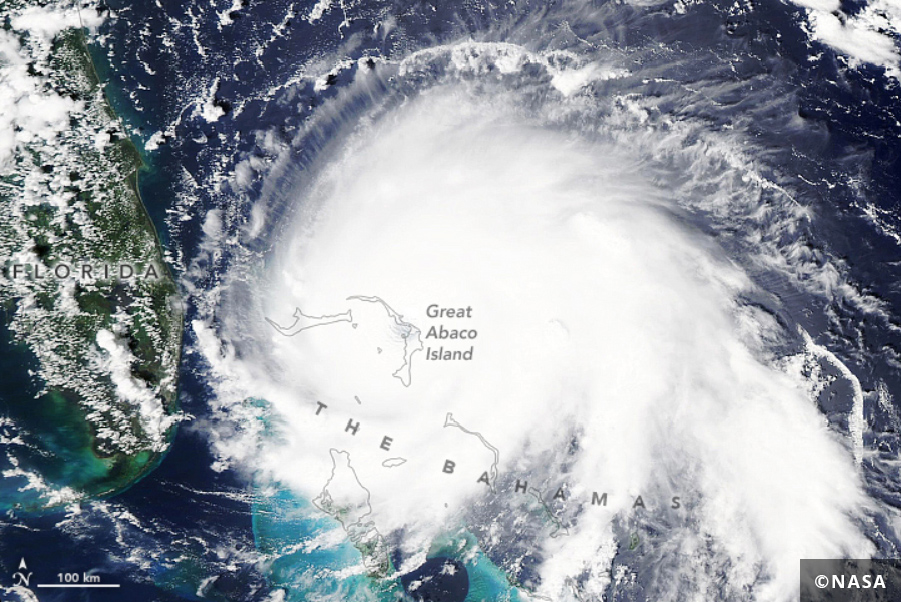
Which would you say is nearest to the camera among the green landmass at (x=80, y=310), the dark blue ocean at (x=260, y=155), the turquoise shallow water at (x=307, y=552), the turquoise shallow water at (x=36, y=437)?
the dark blue ocean at (x=260, y=155)

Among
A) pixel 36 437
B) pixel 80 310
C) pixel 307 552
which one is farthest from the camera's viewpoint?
pixel 307 552

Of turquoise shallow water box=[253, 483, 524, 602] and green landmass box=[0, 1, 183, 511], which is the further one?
turquoise shallow water box=[253, 483, 524, 602]

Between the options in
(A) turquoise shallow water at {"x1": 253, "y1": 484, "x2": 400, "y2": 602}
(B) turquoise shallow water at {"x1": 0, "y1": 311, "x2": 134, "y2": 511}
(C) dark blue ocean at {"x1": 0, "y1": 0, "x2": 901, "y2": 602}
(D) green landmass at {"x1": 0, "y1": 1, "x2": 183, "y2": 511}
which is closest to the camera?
(C) dark blue ocean at {"x1": 0, "y1": 0, "x2": 901, "y2": 602}

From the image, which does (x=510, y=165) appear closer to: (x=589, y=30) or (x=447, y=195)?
(x=447, y=195)

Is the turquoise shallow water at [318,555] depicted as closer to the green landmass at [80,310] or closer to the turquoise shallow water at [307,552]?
the turquoise shallow water at [307,552]

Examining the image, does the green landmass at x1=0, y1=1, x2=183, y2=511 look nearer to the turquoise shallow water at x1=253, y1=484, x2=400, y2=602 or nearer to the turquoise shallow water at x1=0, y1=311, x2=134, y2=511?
the turquoise shallow water at x1=0, y1=311, x2=134, y2=511

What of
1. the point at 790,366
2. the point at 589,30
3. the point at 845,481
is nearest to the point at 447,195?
the point at 589,30

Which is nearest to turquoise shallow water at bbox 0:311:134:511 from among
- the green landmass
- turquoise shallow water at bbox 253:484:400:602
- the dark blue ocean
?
the green landmass

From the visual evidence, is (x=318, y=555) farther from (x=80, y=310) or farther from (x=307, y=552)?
(x=80, y=310)

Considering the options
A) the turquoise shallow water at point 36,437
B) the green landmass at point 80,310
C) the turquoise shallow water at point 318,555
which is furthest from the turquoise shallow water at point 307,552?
the turquoise shallow water at point 36,437

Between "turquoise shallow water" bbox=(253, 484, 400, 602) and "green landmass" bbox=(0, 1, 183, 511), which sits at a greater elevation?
"green landmass" bbox=(0, 1, 183, 511)

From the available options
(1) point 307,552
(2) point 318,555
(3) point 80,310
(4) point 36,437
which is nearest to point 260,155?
(3) point 80,310
